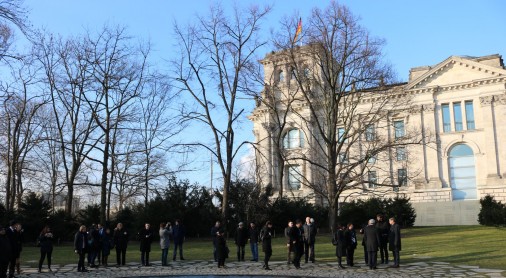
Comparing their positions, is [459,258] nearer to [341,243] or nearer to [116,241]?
[341,243]

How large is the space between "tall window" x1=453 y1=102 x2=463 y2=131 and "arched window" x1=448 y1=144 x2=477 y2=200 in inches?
87.9

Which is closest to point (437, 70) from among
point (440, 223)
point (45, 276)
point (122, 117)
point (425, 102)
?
point (425, 102)

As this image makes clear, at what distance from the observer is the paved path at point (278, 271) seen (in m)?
13.8

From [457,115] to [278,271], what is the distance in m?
45.4

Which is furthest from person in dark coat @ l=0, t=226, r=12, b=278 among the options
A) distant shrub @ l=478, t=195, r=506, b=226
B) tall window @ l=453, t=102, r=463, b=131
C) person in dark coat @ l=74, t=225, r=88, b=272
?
tall window @ l=453, t=102, r=463, b=131

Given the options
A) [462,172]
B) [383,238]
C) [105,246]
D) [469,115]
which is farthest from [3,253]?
[469,115]

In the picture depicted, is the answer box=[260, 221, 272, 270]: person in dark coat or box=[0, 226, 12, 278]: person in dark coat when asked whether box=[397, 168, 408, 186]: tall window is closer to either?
box=[260, 221, 272, 270]: person in dark coat

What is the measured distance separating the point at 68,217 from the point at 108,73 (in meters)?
10.9

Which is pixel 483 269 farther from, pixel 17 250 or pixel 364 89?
pixel 364 89

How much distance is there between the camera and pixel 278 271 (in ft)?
50.2

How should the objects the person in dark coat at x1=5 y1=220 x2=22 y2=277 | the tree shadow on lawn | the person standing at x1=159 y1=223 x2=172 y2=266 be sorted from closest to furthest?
the person in dark coat at x1=5 y1=220 x2=22 y2=277
the tree shadow on lawn
the person standing at x1=159 y1=223 x2=172 y2=266

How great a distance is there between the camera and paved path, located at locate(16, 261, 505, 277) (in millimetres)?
13773

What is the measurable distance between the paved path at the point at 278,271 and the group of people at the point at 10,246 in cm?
106

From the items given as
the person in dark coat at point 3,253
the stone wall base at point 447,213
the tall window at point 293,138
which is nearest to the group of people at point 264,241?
the person in dark coat at point 3,253
